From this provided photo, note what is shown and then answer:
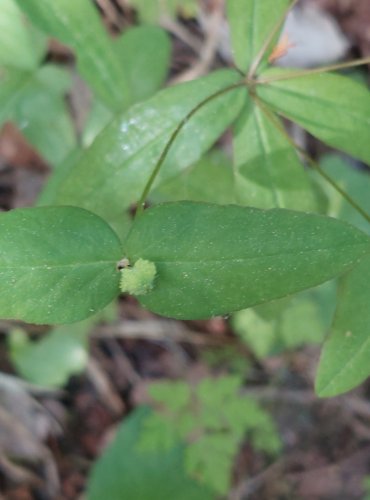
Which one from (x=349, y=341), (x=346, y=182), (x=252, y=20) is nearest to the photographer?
(x=349, y=341)

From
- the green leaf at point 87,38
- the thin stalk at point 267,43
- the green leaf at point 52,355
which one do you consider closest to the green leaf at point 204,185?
the green leaf at point 87,38

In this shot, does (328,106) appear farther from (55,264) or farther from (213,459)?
(213,459)

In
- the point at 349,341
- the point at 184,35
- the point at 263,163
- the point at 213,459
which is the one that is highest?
the point at 184,35

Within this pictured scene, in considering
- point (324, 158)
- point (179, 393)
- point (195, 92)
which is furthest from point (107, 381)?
point (195, 92)

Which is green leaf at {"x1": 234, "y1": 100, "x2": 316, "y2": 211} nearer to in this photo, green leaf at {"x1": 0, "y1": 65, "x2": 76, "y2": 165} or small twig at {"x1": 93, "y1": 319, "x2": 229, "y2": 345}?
green leaf at {"x1": 0, "y1": 65, "x2": 76, "y2": 165}

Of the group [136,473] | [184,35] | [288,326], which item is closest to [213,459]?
[136,473]

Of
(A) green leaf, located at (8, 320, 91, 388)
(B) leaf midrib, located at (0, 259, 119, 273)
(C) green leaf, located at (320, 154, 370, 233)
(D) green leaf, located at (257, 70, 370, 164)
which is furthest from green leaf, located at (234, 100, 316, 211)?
(A) green leaf, located at (8, 320, 91, 388)
